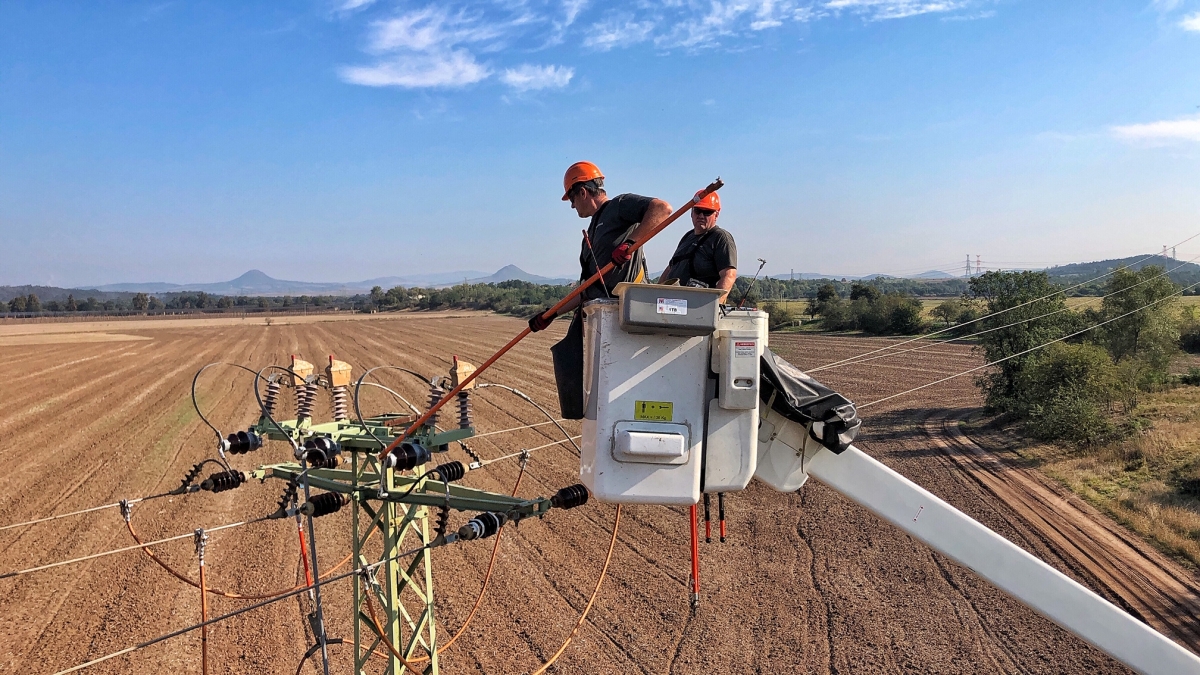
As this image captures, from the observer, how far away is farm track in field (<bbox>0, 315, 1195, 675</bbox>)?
870 centimetres

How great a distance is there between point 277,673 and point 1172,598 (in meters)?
11.1

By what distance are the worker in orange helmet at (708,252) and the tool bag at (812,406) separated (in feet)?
3.80

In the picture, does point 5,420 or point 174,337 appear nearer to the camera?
point 5,420

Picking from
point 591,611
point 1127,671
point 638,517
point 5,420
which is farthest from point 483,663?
point 5,420

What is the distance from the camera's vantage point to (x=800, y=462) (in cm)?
385

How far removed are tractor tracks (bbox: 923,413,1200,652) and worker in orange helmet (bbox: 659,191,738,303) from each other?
7786 mm

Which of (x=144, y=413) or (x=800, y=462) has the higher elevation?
(x=800, y=462)

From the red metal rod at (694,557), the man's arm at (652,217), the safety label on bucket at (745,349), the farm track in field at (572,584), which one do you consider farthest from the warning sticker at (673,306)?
the farm track in field at (572,584)

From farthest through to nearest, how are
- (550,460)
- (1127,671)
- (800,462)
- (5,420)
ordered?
(5,420)
(550,460)
(1127,671)
(800,462)

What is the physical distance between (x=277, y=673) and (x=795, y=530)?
8.10 metres

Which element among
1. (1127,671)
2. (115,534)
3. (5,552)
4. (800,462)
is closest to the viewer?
(800,462)

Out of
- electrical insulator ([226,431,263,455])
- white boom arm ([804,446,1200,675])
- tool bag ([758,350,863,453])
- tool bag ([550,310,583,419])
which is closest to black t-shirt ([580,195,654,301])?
tool bag ([550,310,583,419])

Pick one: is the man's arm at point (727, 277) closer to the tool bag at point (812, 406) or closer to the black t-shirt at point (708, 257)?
the black t-shirt at point (708, 257)

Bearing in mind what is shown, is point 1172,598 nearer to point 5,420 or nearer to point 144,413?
point 144,413
